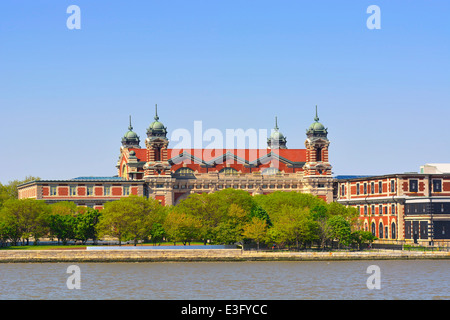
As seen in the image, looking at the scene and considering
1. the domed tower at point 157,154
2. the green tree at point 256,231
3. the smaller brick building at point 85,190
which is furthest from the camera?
the domed tower at point 157,154

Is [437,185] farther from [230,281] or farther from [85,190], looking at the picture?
[85,190]

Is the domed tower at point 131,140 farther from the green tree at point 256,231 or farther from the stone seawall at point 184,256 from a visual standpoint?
the stone seawall at point 184,256

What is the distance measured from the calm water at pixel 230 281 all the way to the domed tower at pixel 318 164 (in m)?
67.2

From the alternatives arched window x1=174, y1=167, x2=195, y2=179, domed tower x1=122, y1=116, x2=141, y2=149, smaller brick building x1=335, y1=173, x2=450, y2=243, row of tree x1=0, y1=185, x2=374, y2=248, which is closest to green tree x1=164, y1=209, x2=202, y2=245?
row of tree x1=0, y1=185, x2=374, y2=248

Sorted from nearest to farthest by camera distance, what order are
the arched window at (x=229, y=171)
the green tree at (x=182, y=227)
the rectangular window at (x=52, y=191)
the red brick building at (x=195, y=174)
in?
the green tree at (x=182, y=227) < the rectangular window at (x=52, y=191) < the red brick building at (x=195, y=174) < the arched window at (x=229, y=171)

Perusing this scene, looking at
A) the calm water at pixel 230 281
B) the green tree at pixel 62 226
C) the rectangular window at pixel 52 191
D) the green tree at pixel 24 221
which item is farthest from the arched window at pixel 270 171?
the calm water at pixel 230 281

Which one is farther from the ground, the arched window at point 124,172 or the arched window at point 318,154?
the arched window at point 318,154

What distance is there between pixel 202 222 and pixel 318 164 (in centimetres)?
5295

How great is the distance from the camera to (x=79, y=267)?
337 ft

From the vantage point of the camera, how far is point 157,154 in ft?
572

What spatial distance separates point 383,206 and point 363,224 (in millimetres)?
9471

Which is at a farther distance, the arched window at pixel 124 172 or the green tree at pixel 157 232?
the arched window at pixel 124 172

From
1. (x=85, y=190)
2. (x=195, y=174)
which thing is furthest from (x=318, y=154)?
(x=85, y=190)

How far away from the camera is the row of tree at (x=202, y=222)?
120000 millimetres
